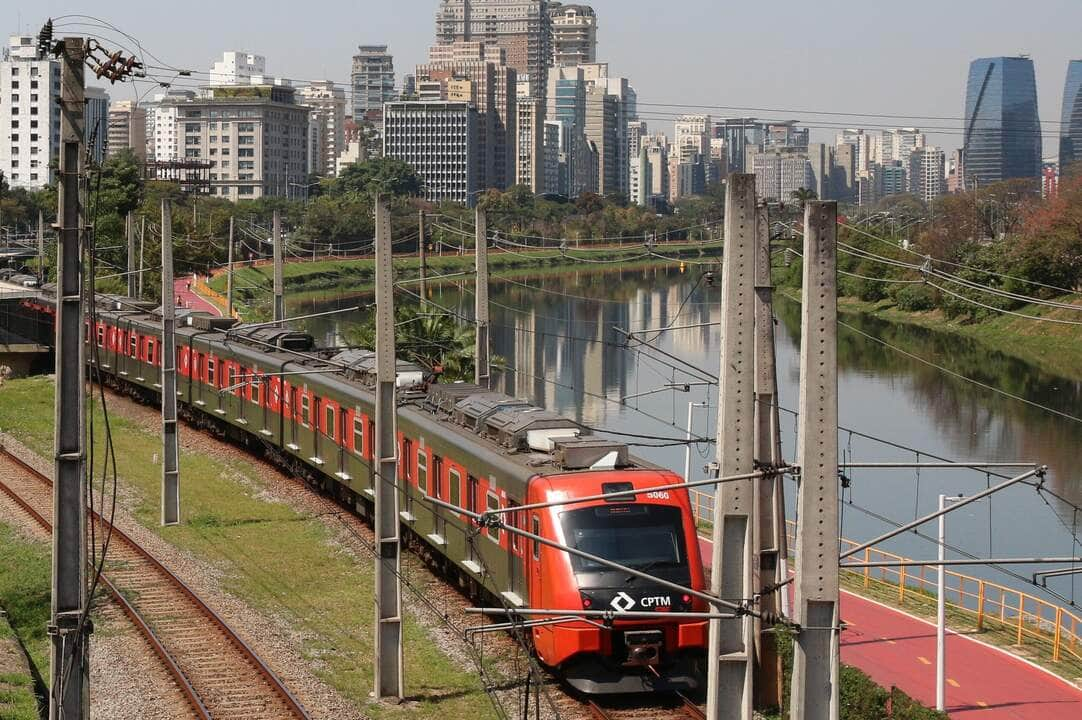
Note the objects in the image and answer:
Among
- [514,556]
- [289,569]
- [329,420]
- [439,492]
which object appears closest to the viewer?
[514,556]

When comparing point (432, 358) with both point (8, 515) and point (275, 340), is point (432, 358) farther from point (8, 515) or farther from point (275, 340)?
point (8, 515)

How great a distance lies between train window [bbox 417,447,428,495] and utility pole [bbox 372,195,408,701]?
4256mm

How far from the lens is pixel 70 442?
41.0ft

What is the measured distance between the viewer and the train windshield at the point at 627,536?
17.3 m

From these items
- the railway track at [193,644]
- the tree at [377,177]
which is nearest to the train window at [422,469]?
the railway track at [193,644]

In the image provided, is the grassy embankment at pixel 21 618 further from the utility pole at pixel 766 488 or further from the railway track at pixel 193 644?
the utility pole at pixel 766 488

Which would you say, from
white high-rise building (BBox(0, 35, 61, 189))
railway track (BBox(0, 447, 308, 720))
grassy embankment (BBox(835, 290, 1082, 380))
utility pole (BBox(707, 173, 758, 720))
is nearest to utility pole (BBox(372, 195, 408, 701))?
railway track (BBox(0, 447, 308, 720))

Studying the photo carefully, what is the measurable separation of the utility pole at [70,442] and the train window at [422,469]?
10328 mm

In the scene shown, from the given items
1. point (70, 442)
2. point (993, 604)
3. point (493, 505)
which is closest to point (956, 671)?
point (493, 505)

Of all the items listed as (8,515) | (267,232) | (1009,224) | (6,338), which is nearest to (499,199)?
(267,232)

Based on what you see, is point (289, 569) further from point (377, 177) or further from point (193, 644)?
point (377, 177)

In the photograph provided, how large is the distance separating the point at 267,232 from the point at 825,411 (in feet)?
332

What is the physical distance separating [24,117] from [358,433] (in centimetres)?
15736

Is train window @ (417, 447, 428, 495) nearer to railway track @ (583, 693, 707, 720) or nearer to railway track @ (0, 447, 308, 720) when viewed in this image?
railway track @ (0, 447, 308, 720)
